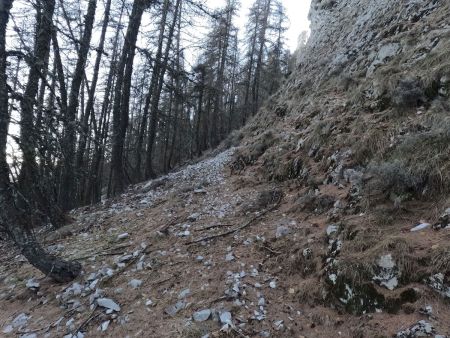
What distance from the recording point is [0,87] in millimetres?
4535

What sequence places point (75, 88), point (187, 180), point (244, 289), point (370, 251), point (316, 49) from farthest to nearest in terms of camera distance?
point (316, 49), point (187, 180), point (75, 88), point (244, 289), point (370, 251)

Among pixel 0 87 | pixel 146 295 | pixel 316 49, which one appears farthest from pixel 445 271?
pixel 316 49

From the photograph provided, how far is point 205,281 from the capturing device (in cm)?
480

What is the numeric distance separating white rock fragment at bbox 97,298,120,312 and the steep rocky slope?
0.02 meters

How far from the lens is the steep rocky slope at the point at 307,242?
3.71m

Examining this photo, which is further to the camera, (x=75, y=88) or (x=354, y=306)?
(x=75, y=88)

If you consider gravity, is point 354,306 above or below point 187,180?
below

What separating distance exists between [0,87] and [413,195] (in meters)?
5.80

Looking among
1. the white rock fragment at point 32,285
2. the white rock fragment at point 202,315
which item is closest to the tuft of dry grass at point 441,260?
the white rock fragment at point 202,315

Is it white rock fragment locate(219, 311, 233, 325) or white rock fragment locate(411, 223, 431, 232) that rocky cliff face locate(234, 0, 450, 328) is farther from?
white rock fragment locate(219, 311, 233, 325)

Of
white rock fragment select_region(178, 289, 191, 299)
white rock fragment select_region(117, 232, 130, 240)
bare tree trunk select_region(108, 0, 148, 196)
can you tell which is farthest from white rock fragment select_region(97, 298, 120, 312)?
bare tree trunk select_region(108, 0, 148, 196)

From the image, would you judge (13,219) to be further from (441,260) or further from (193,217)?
(441,260)

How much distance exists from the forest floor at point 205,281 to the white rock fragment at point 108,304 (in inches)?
0.5

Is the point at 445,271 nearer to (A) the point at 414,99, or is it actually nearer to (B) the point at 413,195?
(B) the point at 413,195
